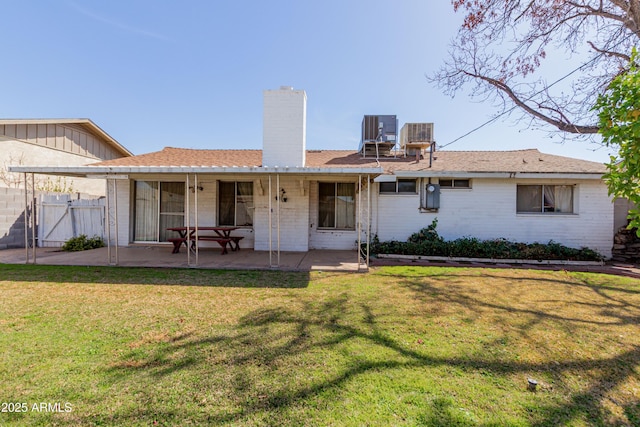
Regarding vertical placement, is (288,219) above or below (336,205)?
below

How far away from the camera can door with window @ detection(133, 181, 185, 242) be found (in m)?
9.88

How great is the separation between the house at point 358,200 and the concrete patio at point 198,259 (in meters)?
0.84

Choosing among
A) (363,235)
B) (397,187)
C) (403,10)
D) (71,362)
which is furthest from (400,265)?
(403,10)

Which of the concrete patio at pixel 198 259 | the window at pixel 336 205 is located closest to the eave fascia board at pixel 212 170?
the concrete patio at pixel 198 259

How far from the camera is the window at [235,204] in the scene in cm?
975

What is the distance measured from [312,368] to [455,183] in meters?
8.75

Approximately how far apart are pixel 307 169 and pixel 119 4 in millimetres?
8314

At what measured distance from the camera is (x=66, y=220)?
10070mm

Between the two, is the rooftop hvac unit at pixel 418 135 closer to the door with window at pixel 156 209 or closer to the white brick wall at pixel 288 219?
the white brick wall at pixel 288 219

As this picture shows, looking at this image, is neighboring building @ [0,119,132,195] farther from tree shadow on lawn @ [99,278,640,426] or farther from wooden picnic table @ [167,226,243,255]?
tree shadow on lawn @ [99,278,640,426]

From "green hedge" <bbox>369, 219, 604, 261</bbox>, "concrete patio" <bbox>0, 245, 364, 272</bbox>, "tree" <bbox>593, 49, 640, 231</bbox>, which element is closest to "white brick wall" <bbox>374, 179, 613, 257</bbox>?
"green hedge" <bbox>369, 219, 604, 261</bbox>

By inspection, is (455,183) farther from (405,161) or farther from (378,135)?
(378,135)

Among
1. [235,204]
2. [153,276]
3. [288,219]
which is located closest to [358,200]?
[288,219]

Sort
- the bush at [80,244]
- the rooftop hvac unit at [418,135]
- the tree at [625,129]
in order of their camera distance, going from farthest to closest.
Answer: the rooftop hvac unit at [418,135], the bush at [80,244], the tree at [625,129]
